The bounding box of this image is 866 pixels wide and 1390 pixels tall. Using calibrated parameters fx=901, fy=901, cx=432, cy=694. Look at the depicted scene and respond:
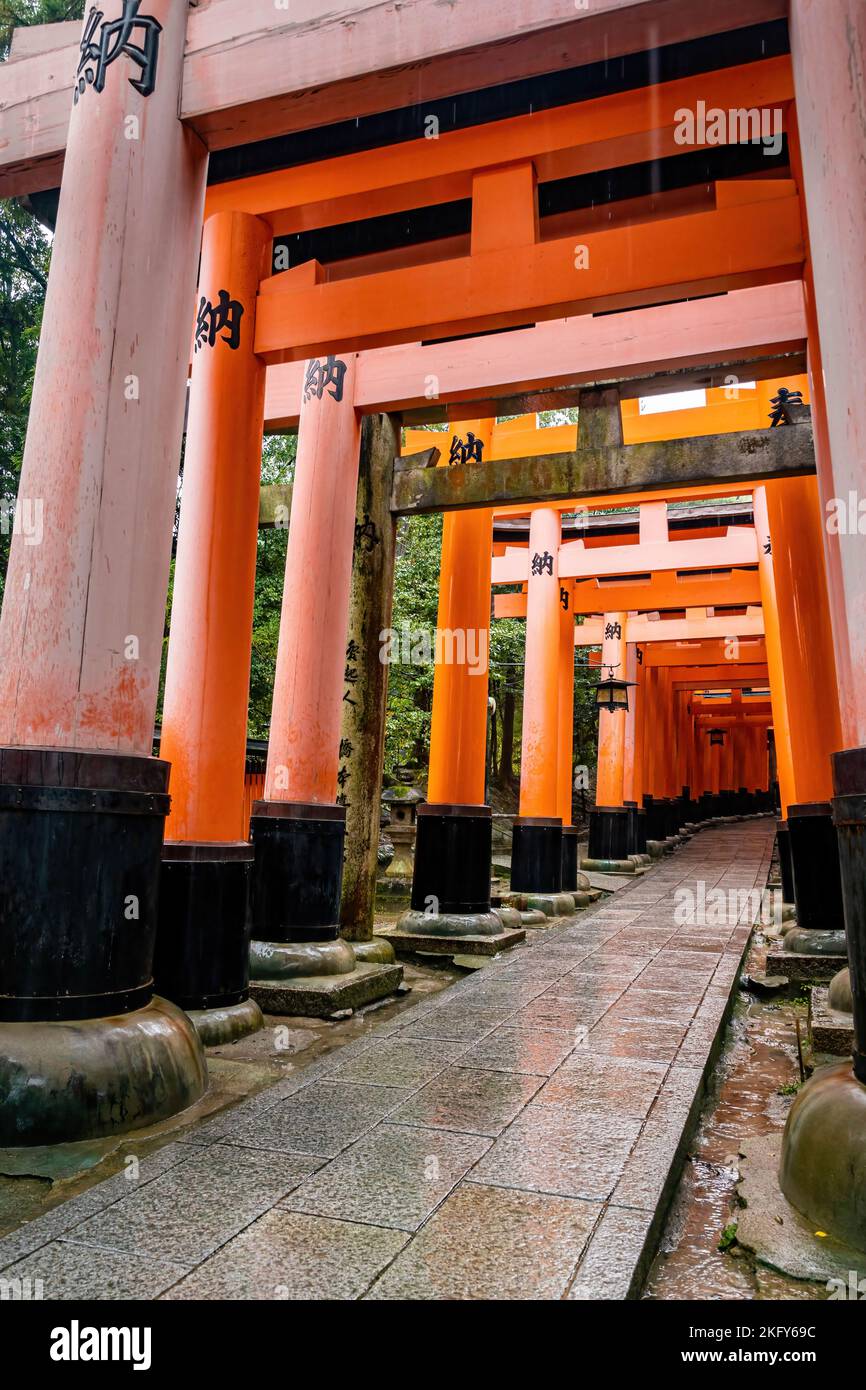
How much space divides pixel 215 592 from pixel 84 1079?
2817mm

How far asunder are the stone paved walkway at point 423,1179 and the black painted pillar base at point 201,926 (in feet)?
2.83

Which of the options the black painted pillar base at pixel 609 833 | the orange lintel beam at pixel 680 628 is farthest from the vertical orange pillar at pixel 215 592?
the black painted pillar base at pixel 609 833

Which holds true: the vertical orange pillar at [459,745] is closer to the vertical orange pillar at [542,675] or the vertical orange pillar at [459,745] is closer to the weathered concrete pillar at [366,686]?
the weathered concrete pillar at [366,686]

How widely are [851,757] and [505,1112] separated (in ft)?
6.12

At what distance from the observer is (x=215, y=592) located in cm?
521

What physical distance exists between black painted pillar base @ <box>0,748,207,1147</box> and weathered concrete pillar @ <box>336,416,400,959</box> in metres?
3.54

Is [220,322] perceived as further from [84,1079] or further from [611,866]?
[611,866]

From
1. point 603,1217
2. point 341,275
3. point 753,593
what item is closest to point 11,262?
point 341,275

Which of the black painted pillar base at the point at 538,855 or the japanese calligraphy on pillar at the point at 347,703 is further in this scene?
the black painted pillar base at the point at 538,855

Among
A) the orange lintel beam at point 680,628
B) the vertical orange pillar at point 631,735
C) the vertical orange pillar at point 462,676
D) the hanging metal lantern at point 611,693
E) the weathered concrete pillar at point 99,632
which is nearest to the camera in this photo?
the weathered concrete pillar at point 99,632

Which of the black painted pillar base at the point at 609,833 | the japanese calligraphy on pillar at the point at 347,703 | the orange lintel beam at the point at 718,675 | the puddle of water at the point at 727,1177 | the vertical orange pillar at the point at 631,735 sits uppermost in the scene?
the orange lintel beam at the point at 718,675

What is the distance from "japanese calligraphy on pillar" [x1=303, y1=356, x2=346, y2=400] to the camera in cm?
682

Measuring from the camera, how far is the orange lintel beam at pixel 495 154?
16.0ft

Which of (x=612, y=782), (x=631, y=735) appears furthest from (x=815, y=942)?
(x=631, y=735)
